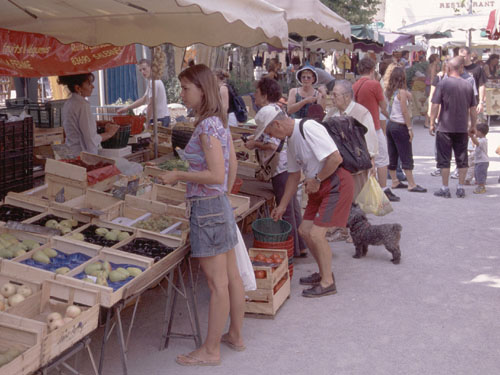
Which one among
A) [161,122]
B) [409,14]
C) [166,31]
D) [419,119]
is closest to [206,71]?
[166,31]

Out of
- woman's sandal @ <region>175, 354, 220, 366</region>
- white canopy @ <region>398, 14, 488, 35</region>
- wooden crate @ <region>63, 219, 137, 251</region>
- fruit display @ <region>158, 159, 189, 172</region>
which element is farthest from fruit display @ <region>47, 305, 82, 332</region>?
white canopy @ <region>398, 14, 488, 35</region>

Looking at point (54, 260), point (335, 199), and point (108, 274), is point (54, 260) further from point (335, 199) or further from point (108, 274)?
point (335, 199)

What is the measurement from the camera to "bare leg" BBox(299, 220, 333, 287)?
548cm

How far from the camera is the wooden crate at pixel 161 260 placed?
393 centimetres

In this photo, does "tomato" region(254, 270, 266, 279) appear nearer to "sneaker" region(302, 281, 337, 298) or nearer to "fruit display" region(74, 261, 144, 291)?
"sneaker" region(302, 281, 337, 298)

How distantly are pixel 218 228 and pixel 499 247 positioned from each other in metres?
4.42

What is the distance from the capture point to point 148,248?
177 inches

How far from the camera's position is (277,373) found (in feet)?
14.2

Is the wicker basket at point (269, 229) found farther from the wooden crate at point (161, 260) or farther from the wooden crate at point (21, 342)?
the wooden crate at point (21, 342)

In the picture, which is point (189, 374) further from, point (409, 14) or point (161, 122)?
point (409, 14)

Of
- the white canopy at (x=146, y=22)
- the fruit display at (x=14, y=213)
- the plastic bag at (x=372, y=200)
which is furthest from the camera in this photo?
the plastic bag at (x=372, y=200)

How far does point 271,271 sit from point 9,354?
101 inches

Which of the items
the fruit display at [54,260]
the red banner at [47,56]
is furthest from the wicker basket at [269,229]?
the red banner at [47,56]

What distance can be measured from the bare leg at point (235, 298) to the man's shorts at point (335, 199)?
1273 mm
